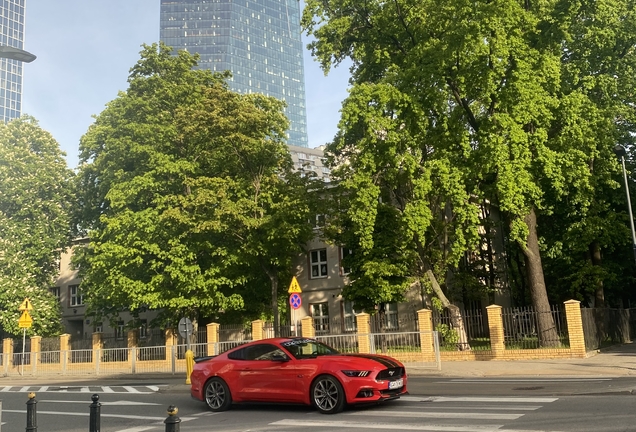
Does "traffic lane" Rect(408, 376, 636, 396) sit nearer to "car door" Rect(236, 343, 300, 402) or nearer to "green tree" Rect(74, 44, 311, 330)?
"car door" Rect(236, 343, 300, 402)

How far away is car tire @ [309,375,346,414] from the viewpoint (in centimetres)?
1090

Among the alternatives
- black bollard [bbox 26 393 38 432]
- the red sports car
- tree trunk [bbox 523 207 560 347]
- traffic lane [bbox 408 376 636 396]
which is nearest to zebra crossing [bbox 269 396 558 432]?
the red sports car

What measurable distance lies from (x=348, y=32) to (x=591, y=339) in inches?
667

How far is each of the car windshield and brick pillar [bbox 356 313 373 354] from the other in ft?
33.6

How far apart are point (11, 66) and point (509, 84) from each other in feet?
464

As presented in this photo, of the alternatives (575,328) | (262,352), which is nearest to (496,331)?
(575,328)

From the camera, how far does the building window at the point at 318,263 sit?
4138 centimetres

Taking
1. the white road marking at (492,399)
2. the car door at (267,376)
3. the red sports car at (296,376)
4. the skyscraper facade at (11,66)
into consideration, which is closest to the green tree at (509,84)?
the white road marking at (492,399)

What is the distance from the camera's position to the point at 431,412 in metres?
10.4

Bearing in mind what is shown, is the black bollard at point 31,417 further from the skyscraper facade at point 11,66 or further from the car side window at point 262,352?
the skyscraper facade at point 11,66

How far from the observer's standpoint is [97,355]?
30750 mm

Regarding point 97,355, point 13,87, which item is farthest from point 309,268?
point 13,87

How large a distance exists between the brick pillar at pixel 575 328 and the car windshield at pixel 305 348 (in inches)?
509

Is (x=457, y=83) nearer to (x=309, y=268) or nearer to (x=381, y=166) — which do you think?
(x=381, y=166)
